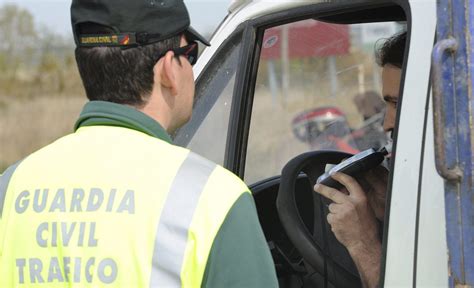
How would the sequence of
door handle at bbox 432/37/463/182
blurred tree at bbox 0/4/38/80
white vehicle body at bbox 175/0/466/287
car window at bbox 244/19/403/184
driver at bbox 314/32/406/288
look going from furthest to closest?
blurred tree at bbox 0/4/38/80 < car window at bbox 244/19/403/184 < driver at bbox 314/32/406/288 < white vehicle body at bbox 175/0/466/287 < door handle at bbox 432/37/463/182

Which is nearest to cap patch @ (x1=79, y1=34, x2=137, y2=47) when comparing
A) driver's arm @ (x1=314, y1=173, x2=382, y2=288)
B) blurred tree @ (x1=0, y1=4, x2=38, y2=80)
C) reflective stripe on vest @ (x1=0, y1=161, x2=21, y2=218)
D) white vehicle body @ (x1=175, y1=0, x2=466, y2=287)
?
reflective stripe on vest @ (x1=0, y1=161, x2=21, y2=218)

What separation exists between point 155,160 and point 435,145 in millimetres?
568

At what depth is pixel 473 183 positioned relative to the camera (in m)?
1.73

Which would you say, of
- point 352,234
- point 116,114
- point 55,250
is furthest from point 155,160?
point 352,234

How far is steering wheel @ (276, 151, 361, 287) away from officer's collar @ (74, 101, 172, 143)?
1025 mm

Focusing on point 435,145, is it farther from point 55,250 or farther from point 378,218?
point 378,218

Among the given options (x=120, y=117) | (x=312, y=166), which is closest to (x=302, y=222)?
(x=312, y=166)

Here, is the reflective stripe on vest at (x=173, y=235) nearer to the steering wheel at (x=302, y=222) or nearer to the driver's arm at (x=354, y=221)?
the driver's arm at (x=354, y=221)

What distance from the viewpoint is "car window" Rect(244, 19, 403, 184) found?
325 cm

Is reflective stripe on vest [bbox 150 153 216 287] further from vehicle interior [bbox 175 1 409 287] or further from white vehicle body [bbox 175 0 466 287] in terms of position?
vehicle interior [bbox 175 1 409 287]

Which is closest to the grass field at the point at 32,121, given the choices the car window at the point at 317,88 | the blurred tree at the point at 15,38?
the blurred tree at the point at 15,38

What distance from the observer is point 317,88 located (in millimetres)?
4371

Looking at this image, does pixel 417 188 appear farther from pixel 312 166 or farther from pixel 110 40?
pixel 312 166

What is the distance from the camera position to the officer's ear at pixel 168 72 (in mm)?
1979
